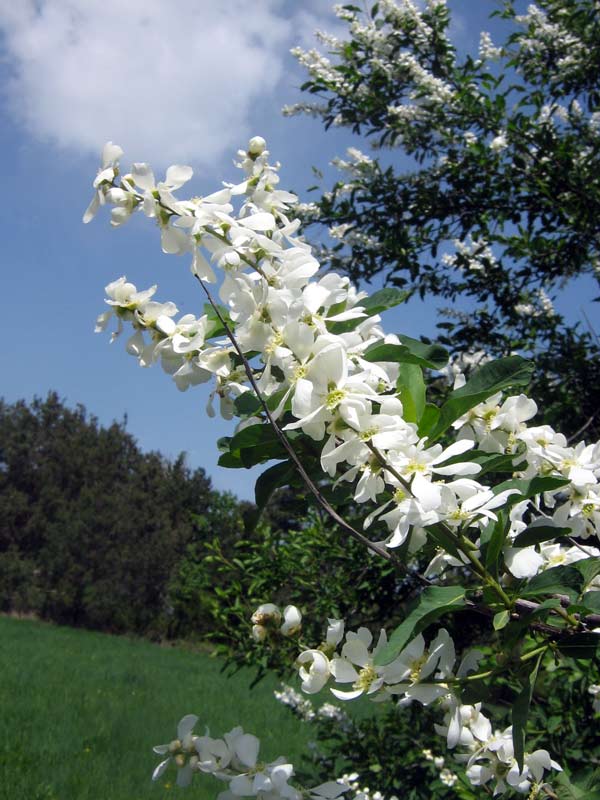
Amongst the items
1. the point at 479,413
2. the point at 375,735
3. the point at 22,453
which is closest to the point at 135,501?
the point at 22,453

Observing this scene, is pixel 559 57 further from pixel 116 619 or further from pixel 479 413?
pixel 116 619

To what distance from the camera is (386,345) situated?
1.02 m

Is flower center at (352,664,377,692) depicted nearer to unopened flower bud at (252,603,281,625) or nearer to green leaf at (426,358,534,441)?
unopened flower bud at (252,603,281,625)

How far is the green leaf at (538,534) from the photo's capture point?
1.01 m

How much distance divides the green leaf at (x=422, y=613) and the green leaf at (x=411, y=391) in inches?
9.7

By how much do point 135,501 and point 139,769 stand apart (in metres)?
22.4

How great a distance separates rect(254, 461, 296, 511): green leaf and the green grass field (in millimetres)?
4949

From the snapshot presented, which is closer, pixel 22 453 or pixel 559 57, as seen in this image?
pixel 559 57

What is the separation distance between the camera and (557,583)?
0.97m

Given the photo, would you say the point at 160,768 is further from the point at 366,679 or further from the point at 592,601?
the point at 592,601

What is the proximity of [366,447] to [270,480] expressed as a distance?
0.25 meters

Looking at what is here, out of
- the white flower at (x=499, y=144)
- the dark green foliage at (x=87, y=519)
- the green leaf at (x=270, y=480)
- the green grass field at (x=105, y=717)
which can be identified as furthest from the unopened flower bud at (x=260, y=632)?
the dark green foliage at (x=87, y=519)

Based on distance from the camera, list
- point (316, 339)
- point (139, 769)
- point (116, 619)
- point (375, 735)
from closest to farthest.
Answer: point (316, 339), point (375, 735), point (139, 769), point (116, 619)

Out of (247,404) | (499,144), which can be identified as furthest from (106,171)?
(499,144)
